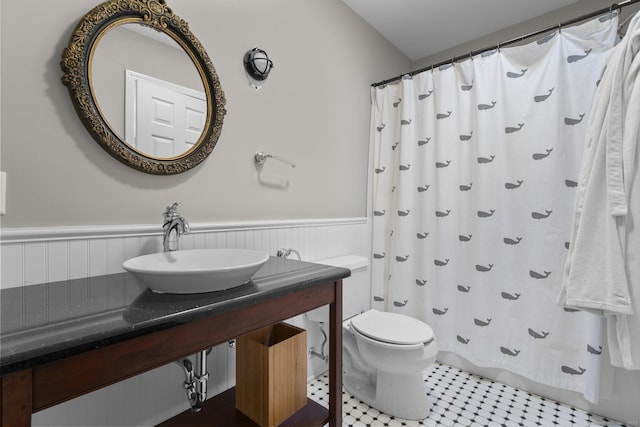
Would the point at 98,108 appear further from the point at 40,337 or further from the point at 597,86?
the point at 597,86

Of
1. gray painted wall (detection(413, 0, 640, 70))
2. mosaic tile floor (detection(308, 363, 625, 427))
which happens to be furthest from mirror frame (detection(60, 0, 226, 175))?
gray painted wall (detection(413, 0, 640, 70))

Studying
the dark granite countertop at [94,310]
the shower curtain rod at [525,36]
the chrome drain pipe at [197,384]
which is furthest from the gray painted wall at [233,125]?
the chrome drain pipe at [197,384]

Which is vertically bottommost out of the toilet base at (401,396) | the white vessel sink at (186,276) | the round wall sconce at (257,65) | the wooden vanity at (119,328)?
the toilet base at (401,396)

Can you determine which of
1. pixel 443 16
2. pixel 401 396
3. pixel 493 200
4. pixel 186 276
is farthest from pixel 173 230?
pixel 443 16

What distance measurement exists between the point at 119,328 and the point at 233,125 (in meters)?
1.02

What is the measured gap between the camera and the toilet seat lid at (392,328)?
1.45 metres

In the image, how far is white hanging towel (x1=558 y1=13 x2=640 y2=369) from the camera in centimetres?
122

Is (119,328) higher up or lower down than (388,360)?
higher up

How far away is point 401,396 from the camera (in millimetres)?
1508

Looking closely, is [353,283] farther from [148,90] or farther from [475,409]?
[148,90]

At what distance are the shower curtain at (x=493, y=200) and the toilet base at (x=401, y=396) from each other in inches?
20.8

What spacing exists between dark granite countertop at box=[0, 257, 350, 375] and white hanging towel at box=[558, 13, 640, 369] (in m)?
1.19

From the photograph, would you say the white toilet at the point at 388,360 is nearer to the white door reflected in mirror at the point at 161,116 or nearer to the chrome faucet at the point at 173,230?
the chrome faucet at the point at 173,230

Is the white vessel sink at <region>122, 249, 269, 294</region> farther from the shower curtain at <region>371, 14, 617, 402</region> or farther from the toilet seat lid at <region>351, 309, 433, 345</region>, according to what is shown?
the shower curtain at <region>371, 14, 617, 402</region>
